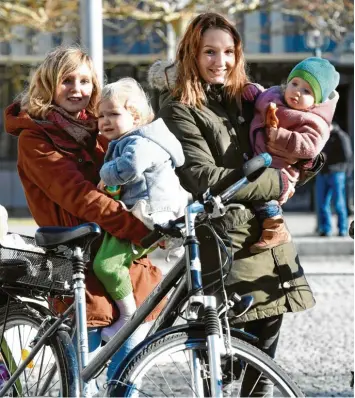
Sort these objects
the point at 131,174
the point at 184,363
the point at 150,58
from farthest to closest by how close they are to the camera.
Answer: the point at 150,58 < the point at 131,174 < the point at 184,363

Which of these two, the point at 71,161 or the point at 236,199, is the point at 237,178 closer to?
the point at 236,199

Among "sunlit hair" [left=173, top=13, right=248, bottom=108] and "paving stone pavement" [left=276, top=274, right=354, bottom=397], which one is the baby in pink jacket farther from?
"paving stone pavement" [left=276, top=274, right=354, bottom=397]

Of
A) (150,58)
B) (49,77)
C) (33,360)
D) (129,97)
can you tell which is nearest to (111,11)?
(150,58)

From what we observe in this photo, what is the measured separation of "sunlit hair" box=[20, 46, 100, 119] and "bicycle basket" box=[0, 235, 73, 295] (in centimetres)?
57

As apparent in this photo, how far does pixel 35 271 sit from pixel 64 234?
0.28 meters

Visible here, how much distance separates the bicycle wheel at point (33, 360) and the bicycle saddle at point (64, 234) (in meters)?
0.34

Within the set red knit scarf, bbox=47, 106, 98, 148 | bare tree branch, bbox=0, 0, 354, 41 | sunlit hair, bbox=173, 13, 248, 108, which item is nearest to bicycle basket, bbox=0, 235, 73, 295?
red knit scarf, bbox=47, 106, 98, 148

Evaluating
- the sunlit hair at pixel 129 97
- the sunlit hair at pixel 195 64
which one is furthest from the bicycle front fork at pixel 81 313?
the sunlit hair at pixel 195 64

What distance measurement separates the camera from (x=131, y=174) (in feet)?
13.5

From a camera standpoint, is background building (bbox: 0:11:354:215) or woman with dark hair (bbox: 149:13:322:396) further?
background building (bbox: 0:11:354:215)

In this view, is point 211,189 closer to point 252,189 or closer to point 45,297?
point 252,189

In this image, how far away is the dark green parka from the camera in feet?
13.8

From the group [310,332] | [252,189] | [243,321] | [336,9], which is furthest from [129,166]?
[336,9]

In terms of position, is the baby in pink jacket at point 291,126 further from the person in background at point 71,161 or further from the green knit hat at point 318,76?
the person in background at point 71,161
